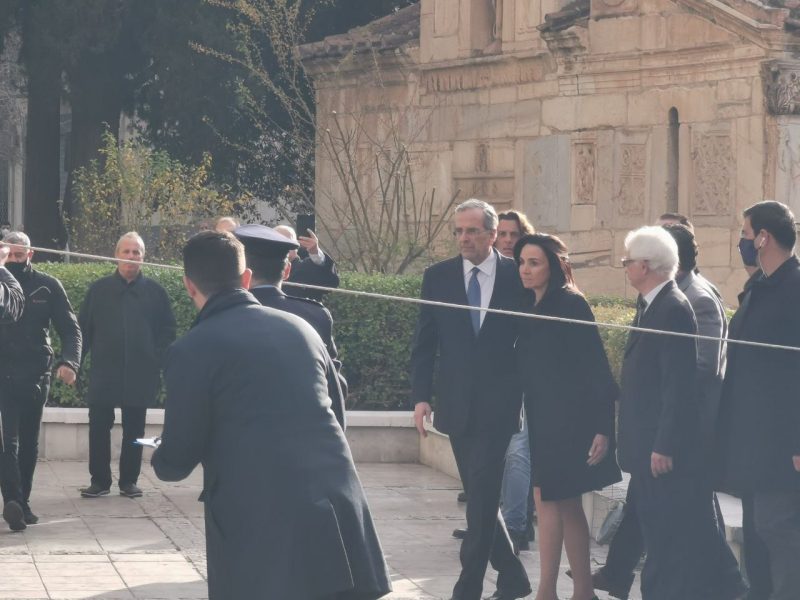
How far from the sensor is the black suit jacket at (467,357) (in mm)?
8055

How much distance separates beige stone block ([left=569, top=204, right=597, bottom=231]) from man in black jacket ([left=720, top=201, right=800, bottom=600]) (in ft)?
33.1

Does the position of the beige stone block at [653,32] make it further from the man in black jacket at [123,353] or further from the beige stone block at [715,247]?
the man in black jacket at [123,353]

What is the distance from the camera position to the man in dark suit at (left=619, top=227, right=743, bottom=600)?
720cm

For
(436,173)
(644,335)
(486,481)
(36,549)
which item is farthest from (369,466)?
(436,173)

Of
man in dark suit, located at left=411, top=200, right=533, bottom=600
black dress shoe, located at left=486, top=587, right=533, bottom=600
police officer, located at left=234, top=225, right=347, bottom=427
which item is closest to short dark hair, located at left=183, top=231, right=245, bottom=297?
police officer, located at left=234, top=225, right=347, bottom=427

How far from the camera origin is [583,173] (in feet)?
57.6

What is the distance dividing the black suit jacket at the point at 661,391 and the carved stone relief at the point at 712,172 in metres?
8.97

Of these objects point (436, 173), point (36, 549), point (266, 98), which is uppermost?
point (266, 98)

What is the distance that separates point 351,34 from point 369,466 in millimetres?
9369

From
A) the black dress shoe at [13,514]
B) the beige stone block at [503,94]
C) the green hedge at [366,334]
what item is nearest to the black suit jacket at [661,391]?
the black dress shoe at [13,514]

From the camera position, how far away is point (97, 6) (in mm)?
23641

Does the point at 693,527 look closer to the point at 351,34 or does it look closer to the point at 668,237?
the point at 668,237

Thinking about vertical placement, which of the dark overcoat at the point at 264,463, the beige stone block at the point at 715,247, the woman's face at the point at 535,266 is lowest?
the dark overcoat at the point at 264,463

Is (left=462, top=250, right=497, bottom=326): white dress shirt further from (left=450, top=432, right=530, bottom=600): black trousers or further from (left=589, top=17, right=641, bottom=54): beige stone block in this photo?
(left=589, top=17, right=641, bottom=54): beige stone block
